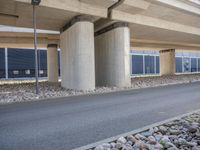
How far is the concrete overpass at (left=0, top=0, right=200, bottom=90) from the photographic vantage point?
13.9m

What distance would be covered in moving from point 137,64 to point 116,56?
36.0 m

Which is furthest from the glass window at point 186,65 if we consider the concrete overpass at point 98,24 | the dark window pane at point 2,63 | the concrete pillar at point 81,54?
the concrete pillar at point 81,54

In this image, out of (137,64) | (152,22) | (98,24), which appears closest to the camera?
(98,24)

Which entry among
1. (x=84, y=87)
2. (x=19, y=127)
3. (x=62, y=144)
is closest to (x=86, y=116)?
(x=19, y=127)

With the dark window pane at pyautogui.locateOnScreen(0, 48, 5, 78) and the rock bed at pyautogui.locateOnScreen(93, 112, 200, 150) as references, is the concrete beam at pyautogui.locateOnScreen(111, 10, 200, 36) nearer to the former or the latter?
the rock bed at pyautogui.locateOnScreen(93, 112, 200, 150)

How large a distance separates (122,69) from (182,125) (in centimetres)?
1141

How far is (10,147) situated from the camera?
4051 millimetres

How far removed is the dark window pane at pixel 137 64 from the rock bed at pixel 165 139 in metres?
46.2

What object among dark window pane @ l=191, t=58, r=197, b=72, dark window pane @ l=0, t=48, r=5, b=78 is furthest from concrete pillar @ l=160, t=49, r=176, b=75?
dark window pane @ l=0, t=48, r=5, b=78

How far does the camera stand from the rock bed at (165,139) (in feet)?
12.6

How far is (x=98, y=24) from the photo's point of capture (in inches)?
714

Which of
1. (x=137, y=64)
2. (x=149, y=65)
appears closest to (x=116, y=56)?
(x=137, y=64)

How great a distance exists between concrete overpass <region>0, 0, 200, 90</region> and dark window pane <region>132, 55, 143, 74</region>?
29277 mm

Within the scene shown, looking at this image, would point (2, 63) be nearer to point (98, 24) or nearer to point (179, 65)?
point (98, 24)
